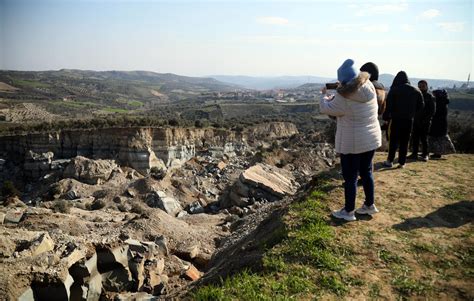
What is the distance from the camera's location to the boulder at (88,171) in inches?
899

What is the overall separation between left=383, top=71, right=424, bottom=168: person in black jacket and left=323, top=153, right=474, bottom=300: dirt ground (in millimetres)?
969

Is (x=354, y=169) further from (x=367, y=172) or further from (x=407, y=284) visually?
(x=407, y=284)

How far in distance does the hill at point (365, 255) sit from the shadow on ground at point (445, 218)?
12mm

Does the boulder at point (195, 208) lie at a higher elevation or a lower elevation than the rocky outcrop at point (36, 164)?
higher

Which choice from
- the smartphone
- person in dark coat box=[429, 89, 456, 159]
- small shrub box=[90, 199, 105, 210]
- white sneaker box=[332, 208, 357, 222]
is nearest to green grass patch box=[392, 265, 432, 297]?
white sneaker box=[332, 208, 357, 222]

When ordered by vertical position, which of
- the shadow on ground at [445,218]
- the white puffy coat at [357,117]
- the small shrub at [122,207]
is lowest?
the small shrub at [122,207]

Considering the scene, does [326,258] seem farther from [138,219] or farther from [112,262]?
[138,219]

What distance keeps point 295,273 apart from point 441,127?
676 centimetres

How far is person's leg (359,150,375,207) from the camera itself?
4.54 metres

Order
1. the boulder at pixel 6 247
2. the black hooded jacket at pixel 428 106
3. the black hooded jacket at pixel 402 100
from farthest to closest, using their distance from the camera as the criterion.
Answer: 1. the black hooded jacket at pixel 428 106
2. the black hooded jacket at pixel 402 100
3. the boulder at pixel 6 247

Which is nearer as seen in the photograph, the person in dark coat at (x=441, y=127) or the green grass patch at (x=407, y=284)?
the green grass patch at (x=407, y=284)

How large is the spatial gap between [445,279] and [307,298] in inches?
57.7

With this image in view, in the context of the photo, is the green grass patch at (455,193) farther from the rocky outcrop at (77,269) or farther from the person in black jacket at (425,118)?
the rocky outcrop at (77,269)

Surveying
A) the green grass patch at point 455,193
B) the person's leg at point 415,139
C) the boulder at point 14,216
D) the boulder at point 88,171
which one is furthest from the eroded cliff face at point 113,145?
the green grass patch at point 455,193
